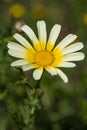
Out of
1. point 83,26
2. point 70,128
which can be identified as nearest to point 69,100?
point 70,128

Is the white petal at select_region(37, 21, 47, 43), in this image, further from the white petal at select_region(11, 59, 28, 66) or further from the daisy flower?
the white petal at select_region(11, 59, 28, 66)

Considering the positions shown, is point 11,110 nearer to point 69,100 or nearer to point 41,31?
point 41,31

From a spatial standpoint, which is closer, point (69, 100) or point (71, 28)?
point (69, 100)

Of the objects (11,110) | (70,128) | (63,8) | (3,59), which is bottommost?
(70,128)

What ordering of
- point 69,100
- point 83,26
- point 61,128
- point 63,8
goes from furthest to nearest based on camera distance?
1. point 63,8
2. point 83,26
3. point 69,100
4. point 61,128

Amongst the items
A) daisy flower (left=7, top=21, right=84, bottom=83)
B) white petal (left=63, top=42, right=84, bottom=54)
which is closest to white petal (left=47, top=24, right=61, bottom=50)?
daisy flower (left=7, top=21, right=84, bottom=83)

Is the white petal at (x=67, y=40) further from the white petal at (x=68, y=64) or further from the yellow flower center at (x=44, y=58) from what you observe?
the white petal at (x=68, y=64)

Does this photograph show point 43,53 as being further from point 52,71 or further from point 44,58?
point 52,71

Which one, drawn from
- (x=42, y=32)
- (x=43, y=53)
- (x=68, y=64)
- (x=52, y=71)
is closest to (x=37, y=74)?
(x=52, y=71)
